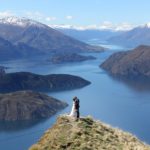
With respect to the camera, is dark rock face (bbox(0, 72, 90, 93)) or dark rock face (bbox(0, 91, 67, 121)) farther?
dark rock face (bbox(0, 72, 90, 93))

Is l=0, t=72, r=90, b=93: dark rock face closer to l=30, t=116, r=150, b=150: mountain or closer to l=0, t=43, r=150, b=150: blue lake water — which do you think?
l=0, t=43, r=150, b=150: blue lake water

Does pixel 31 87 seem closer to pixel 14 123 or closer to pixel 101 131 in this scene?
pixel 14 123

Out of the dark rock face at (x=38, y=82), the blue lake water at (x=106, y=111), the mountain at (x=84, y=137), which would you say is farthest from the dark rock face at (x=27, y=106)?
the mountain at (x=84, y=137)

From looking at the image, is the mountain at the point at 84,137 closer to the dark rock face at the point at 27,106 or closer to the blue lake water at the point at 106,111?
the blue lake water at the point at 106,111

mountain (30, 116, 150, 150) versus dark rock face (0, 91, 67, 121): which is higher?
A: mountain (30, 116, 150, 150)

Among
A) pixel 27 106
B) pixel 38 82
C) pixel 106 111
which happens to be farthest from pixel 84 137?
pixel 38 82

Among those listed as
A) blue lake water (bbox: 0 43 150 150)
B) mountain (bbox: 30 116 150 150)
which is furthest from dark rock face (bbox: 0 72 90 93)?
mountain (bbox: 30 116 150 150)

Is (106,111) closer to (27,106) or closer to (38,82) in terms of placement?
(27,106)
